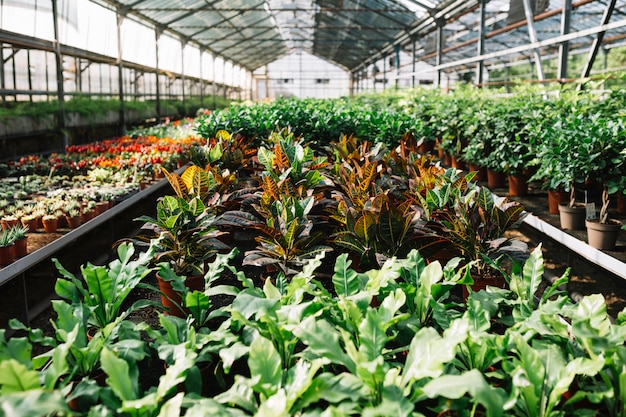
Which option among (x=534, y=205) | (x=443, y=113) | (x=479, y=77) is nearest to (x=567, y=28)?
(x=443, y=113)

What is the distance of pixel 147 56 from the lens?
16.7 metres

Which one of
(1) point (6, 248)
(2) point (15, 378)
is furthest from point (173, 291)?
(1) point (6, 248)

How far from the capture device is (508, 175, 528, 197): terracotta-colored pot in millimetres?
5504

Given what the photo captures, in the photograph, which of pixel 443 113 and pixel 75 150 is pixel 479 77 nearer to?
pixel 443 113

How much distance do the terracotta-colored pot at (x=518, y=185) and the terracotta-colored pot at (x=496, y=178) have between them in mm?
487

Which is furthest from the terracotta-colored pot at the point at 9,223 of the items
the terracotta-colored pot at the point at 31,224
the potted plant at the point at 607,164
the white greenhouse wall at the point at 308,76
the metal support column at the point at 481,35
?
the white greenhouse wall at the point at 308,76

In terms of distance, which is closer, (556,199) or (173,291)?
(173,291)

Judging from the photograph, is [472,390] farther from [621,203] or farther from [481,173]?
[481,173]

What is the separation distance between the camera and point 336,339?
1.22 metres

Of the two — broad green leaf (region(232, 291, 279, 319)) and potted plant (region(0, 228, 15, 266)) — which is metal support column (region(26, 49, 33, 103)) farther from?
broad green leaf (region(232, 291, 279, 319))

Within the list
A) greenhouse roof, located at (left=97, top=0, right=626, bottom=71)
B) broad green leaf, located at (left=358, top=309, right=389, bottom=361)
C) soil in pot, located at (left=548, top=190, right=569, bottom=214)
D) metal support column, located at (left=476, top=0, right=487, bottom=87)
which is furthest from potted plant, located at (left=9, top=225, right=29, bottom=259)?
metal support column, located at (left=476, top=0, right=487, bottom=87)

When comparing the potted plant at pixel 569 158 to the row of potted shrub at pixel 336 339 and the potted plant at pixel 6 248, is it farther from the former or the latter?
the potted plant at pixel 6 248

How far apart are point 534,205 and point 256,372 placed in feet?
15.1

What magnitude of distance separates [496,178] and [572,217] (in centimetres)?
190
